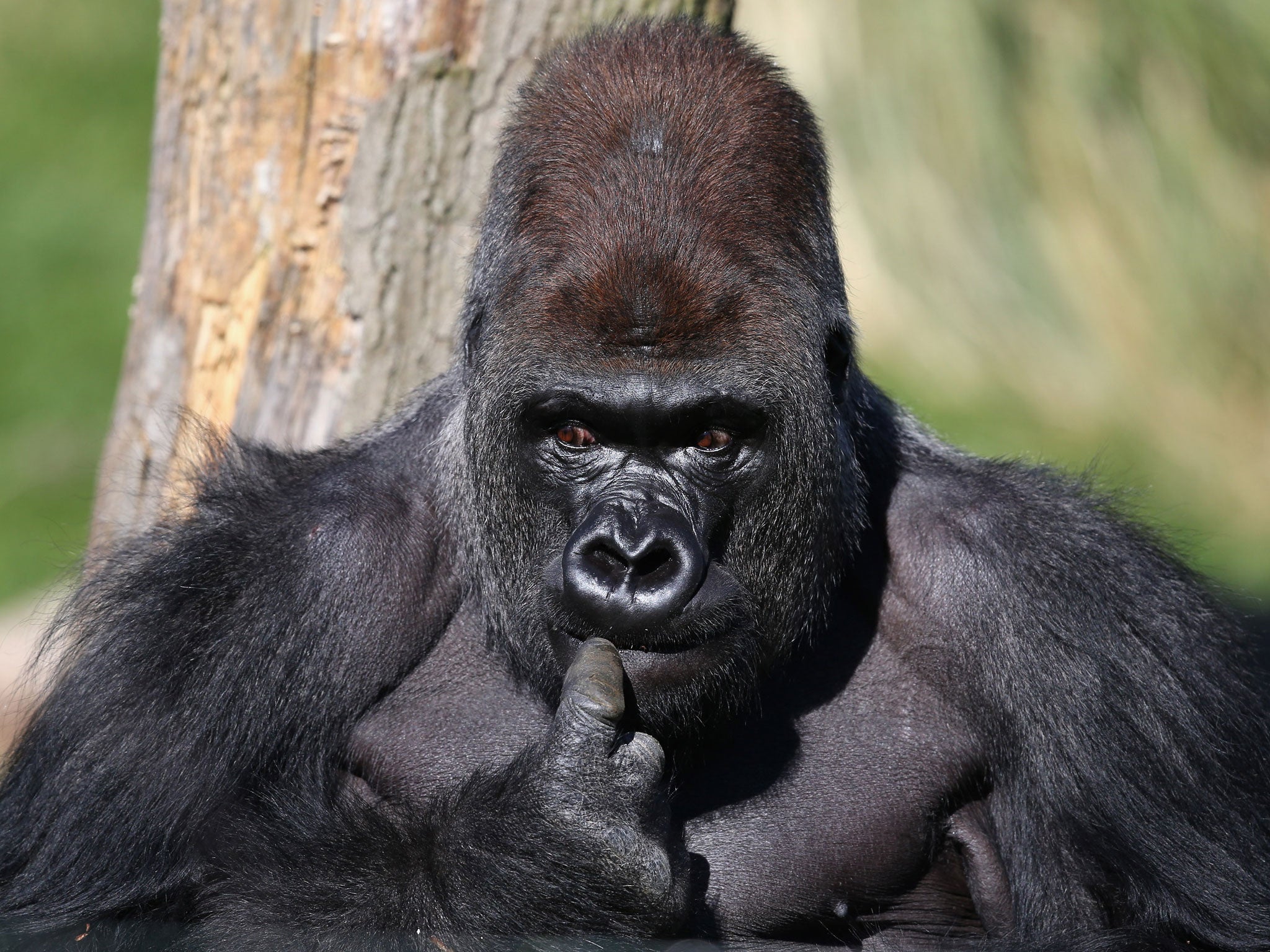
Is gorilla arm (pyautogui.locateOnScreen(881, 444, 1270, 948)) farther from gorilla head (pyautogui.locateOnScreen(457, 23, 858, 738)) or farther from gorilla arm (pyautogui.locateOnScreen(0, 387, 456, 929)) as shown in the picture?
gorilla arm (pyautogui.locateOnScreen(0, 387, 456, 929))

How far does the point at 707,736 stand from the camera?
12.4ft

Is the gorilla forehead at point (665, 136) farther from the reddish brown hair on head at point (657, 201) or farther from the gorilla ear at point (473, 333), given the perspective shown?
the gorilla ear at point (473, 333)

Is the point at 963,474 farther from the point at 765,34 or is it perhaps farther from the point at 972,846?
the point at 765,34

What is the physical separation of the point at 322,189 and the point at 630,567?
2572mm

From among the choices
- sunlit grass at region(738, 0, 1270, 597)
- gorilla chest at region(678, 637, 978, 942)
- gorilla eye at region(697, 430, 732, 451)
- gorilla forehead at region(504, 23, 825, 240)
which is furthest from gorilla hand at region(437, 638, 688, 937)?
sunlit grass at region(738, 0, 1270, 597)

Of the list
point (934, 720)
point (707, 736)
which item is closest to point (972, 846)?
point (934, 720)

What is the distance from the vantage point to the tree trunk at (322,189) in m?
5.26

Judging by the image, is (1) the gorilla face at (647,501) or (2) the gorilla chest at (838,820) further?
(2) the gorilla chest at (838,820)

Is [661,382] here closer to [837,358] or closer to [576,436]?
[576,436]

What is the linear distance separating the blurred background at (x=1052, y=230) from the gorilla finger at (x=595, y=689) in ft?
29.8

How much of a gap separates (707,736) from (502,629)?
63 centimetres

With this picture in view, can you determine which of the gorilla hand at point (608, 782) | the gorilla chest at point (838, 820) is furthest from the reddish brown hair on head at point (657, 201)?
the gorilla chest at point (838, 820)

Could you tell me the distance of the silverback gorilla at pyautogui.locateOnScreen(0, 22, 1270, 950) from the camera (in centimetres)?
350

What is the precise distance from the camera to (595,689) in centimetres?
338
